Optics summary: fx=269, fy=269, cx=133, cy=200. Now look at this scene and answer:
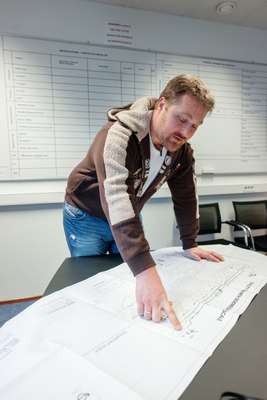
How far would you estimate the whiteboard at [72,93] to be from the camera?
2029 mm

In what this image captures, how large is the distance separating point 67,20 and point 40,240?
1756mm

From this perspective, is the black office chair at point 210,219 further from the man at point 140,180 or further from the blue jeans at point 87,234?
the blue jeans at point 87,234

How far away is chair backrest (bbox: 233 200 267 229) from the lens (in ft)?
8.61

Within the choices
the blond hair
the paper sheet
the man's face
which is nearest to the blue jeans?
the paper sheet

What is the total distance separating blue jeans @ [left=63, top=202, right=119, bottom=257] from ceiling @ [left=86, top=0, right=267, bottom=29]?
1916 mm

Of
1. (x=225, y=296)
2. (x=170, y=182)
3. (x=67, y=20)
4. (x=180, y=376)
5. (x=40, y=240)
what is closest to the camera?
(x=180, y=376)

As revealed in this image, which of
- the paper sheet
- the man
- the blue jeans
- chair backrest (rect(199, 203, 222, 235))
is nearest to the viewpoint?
the paper sheet

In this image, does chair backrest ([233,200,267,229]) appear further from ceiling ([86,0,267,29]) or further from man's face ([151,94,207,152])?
man's face ([151,94,207,152])

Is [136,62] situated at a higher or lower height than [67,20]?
lower

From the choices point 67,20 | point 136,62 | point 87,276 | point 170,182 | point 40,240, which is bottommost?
point 40,240

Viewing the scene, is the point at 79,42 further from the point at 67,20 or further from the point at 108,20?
the point at 108,20

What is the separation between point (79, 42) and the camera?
212cm

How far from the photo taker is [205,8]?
225cm

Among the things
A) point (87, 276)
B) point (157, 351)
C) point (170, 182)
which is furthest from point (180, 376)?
point (170, 182)
